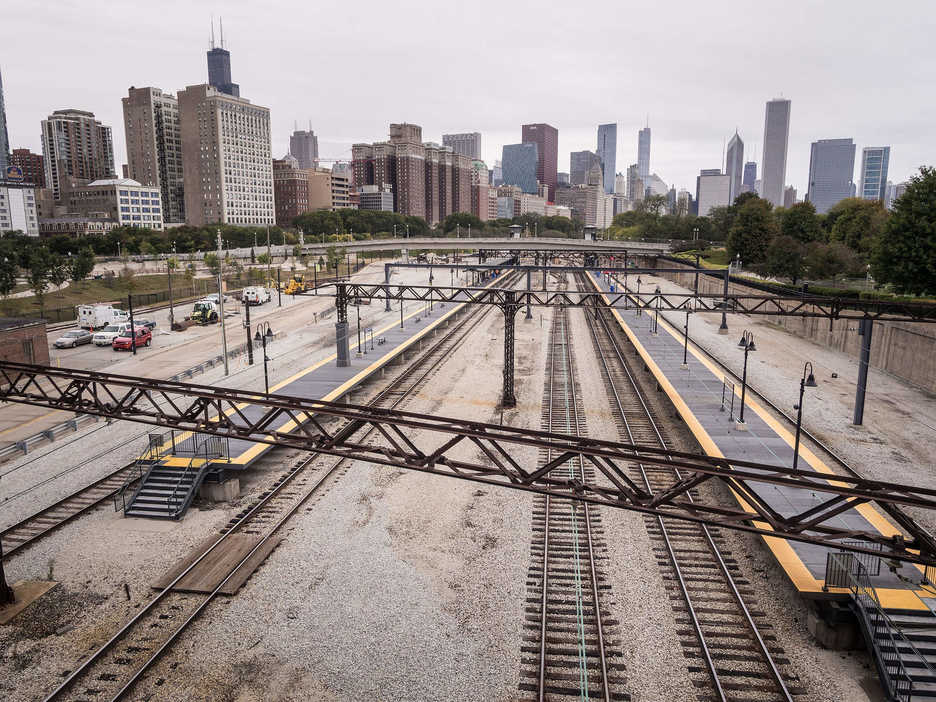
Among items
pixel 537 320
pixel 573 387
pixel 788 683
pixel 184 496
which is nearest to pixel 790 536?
pixel 788 683

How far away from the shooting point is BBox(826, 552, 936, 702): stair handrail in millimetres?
11040

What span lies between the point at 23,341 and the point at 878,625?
3890cm

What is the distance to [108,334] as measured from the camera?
43500 millimetres

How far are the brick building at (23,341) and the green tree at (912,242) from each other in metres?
50.7

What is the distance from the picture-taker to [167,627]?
1340cm

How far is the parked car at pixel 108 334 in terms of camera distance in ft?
141

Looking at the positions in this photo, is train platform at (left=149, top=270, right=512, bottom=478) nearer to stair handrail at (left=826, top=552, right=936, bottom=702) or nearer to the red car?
the red car

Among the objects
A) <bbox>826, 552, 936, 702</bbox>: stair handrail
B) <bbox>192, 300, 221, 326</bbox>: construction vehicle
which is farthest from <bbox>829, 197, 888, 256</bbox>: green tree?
<bbox>192, 300, 221, 326</bbox>: construction vehicle

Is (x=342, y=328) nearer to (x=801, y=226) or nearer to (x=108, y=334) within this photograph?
(x=108, y=334)

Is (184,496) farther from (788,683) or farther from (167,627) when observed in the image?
(788,683)

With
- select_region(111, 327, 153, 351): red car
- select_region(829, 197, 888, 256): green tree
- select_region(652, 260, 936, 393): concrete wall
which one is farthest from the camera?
select_region(829, 197, 888, 256): green tree

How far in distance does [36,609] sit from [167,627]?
133 inches

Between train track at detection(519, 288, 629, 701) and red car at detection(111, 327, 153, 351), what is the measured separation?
1348 inches

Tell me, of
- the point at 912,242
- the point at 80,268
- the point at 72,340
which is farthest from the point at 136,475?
the point at 80,268
